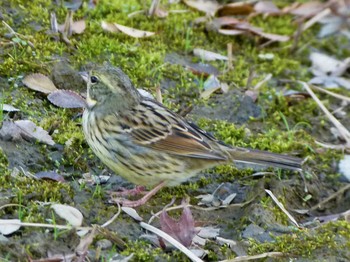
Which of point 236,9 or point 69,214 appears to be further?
point 236,9

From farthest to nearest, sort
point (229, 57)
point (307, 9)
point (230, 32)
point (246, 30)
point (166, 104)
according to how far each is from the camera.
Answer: point (307, 9) < point (246, 30) < point (230, 32) < point (229, 57) < point (166, 104)

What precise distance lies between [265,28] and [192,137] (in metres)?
3.49

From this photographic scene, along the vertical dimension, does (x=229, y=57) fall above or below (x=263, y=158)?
below

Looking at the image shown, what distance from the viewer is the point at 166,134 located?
19.2 ft

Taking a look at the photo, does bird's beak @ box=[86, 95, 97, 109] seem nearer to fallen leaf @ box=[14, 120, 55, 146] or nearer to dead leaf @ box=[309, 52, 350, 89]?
fallen leaf @ box=[14, 120, 55, 146]

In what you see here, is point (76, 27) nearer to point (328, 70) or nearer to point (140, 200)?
point (140, 200)

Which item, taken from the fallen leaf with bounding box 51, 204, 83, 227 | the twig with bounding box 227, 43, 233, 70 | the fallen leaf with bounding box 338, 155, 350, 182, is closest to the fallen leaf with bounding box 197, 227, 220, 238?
the fallen leaf with bounding box 51, 204, 83, 227

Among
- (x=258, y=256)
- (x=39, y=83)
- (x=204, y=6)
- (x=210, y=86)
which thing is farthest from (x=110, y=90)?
(x=204, y=6)

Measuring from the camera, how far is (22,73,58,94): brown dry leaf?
651 cm

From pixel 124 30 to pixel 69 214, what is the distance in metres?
3.07

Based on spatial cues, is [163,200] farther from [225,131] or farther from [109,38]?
[109,38]

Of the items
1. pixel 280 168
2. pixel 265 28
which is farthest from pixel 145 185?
pixel 265 28

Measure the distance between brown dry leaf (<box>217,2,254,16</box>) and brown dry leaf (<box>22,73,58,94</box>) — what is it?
9.45ft

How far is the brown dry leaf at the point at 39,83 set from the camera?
6.51 metres
